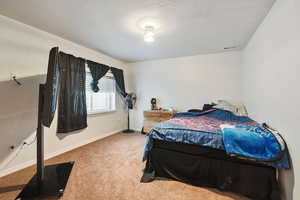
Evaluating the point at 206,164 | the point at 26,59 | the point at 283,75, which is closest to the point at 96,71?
the point at 26,59

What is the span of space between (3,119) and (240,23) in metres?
4.01

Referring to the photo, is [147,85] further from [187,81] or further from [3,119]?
[3,119]

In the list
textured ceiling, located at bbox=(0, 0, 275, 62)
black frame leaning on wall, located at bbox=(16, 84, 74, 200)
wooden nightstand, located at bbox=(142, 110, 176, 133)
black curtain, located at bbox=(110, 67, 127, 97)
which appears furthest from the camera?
black curtain, located at bbox=(110, 67, 127, 97)

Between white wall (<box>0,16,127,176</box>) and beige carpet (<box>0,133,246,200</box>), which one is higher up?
white wall (<box>0,16,127,176</box>)

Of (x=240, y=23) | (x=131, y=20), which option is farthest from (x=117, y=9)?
Answer: (x=240, y=23)

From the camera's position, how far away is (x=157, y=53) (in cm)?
365

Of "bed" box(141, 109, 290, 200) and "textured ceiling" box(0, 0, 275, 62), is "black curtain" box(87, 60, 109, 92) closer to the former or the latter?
"textured ceiling" box(0, 0, 275, 62)

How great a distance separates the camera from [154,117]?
3969mm

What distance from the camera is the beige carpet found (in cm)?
155

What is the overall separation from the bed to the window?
2.24 meters

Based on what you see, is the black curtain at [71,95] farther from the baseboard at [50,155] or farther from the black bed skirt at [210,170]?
the black bed skirt at [210,170]

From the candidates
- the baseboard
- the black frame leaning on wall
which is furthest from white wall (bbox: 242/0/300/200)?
the baseboard

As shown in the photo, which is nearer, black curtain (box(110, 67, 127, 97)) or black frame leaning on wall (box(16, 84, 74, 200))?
black frame leaning on wall (box(16, 84, 74, 200))

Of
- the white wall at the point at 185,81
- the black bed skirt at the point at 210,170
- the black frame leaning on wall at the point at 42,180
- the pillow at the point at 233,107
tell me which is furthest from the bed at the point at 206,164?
the white wall at the point at 185,81
